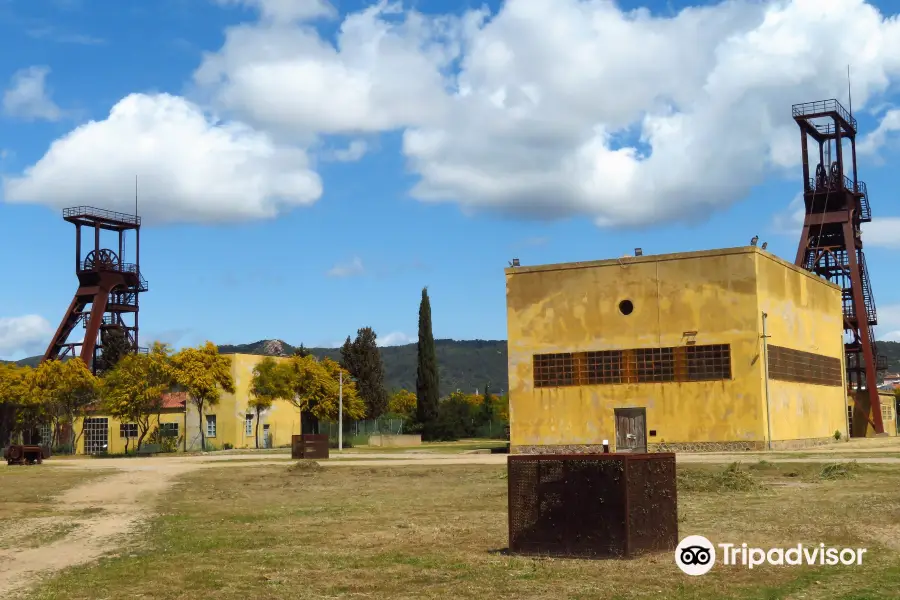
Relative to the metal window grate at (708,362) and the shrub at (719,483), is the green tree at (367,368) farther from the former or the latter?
the shrub at (719,483)

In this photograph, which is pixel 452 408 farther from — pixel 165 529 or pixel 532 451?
pixel 165 529

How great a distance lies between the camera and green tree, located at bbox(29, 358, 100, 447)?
2685 inches

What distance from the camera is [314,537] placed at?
17.0 metres

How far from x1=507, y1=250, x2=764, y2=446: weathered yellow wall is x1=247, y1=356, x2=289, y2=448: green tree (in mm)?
26075

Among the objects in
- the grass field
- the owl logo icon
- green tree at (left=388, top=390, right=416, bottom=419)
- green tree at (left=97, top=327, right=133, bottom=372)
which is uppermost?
green tree at (left=97, top=327, right=133, bottom=372)

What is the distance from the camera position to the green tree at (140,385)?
65.6 metres

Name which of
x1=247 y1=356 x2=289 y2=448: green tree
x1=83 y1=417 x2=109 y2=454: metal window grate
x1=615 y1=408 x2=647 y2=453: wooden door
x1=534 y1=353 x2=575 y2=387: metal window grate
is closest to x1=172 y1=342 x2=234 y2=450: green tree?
x1=247 y1=356 x2=289 y2=448: green tree

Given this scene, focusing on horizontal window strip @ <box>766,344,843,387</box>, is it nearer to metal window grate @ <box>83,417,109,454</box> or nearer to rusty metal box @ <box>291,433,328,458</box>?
rusty metal box @ <box>291,433,328,458</box>

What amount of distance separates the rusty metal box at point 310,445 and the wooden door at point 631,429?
1482 cm

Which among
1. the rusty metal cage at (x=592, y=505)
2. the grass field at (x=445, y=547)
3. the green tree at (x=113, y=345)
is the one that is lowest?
the grass field at (x=445, y=547)

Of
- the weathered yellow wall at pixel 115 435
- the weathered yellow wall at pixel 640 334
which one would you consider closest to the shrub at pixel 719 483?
the weathered yellow wall at pixel 640 334

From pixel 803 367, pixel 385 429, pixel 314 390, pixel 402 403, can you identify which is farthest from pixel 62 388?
pixel 402 403

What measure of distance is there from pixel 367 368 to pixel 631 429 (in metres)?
49.2

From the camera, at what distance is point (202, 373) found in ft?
220
